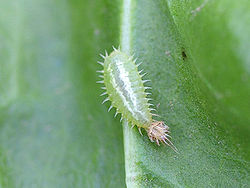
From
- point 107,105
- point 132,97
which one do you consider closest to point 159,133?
point 132,97

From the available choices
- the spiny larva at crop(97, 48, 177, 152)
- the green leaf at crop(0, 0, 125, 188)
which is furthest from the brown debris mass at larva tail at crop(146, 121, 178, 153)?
the green leaf at crop(0, 0, 125, 188)

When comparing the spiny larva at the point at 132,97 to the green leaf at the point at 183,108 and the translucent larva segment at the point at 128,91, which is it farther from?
the green leaf at the point at 183,108

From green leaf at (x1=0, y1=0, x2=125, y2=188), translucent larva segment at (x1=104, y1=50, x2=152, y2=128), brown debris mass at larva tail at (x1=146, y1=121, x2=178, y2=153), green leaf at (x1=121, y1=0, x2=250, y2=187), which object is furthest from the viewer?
green leaf at (x1=0, y1=0, x2=125, y2=188)

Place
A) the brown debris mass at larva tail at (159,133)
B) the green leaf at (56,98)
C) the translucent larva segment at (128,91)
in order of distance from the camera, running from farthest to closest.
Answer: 1. the green leaf at (56,98)
2. the translucent larva segment at (128,91)
3. the brown debris mass at larva tail at (159,133)

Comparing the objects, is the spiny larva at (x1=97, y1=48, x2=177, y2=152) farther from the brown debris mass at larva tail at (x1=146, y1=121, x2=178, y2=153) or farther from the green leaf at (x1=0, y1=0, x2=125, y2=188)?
the green leaf at (x1=0, y1=0, x2=125, y2=188)

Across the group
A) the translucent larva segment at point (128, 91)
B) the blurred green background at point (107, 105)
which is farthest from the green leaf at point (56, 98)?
the translucent larva segment at point (128, 91)

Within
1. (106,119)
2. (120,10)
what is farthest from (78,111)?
(120,10)
